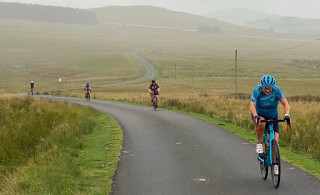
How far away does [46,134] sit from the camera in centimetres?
1341

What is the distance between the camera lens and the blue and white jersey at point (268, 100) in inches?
295

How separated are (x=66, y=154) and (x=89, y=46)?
508ft

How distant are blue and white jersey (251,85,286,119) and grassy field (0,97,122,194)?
328 centimetres

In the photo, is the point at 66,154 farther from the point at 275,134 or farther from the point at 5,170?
the point at 275,134

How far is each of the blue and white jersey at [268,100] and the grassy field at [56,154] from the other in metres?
3.28

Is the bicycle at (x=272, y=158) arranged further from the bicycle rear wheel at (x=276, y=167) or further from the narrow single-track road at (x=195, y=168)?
the narrow single-track road at (x=195, y=168)

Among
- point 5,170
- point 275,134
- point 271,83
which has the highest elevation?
point 271,83

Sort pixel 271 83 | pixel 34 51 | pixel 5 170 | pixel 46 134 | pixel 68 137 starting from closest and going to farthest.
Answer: pixel 271 83 < pixel 5 170 < pixel 68 137 < pixel 46 134 < pixel 34 51

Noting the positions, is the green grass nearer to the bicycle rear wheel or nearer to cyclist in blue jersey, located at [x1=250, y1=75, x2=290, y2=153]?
the bicycle rear wheel

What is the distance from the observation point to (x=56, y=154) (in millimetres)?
10039

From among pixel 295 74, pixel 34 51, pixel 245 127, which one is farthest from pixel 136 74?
pixel 245 127

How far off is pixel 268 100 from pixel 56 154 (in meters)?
Result: 5.57

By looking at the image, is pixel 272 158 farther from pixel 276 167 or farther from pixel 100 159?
pixel 100 159

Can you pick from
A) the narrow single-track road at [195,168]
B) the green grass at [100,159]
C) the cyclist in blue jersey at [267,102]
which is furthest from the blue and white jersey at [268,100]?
the green grass at [100,159]
